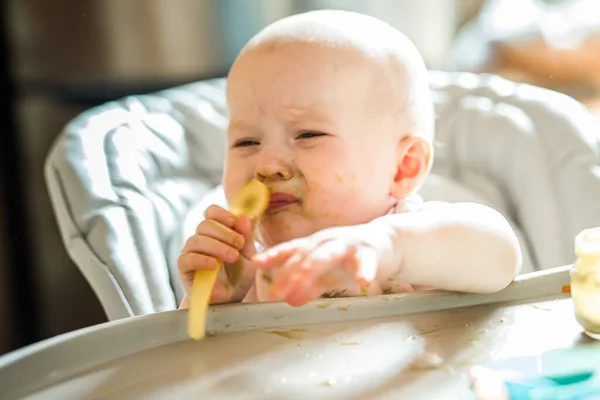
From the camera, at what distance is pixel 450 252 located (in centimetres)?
71

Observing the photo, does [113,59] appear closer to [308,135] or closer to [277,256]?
[308,135]

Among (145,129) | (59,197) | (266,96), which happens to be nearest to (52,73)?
(145,129)

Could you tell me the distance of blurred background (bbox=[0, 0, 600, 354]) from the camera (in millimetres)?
1781

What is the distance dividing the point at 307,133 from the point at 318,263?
23 centimetres

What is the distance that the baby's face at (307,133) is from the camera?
30.4 inches

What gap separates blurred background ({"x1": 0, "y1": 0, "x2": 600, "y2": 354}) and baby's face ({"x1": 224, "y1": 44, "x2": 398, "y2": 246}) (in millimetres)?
1029

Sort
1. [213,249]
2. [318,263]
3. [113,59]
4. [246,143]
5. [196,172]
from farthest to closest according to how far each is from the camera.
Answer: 1. [113,59]
2. [196,172]
3. [246,143]
4. [213,249]
5. [318,263]

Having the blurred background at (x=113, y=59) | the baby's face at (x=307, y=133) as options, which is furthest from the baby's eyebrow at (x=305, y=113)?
the blurred background at (x=113, y=59)

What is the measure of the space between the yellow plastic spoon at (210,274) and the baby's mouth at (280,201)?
1 cm

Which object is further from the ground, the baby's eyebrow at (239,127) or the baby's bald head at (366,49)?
the baby's bald head at (366,49)

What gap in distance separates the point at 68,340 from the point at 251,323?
15cm

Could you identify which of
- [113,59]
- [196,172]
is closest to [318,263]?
[196,172]

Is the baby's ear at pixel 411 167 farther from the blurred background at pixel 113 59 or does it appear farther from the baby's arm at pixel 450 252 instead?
the blurred background at pixel 113 59

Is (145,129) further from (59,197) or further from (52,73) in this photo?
(52,73)
